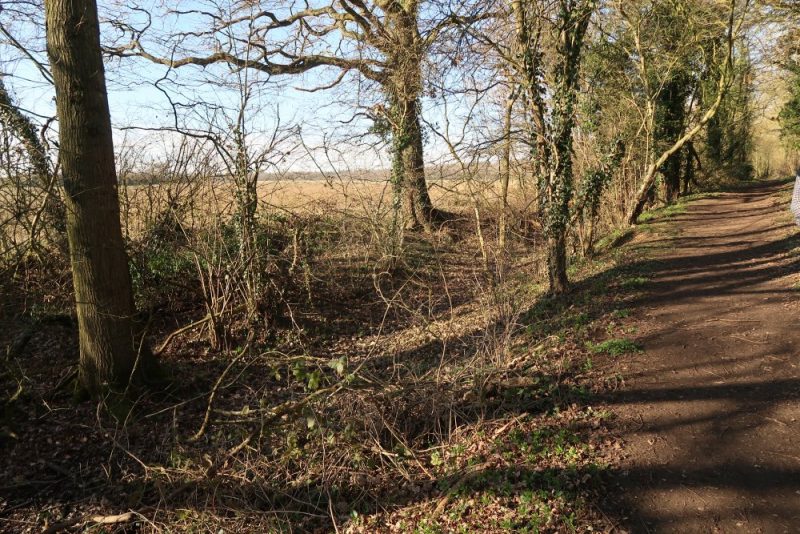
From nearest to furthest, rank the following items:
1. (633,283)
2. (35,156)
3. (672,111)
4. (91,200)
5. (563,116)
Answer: (91,200)
(35,156)
(563,116)
(633,283)
(672,111)

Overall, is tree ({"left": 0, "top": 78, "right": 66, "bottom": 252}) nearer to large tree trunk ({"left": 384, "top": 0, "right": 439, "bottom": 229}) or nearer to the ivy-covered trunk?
large tree trunk ({"left": 384, "top": 0, "right": 439, "bottom": 229})

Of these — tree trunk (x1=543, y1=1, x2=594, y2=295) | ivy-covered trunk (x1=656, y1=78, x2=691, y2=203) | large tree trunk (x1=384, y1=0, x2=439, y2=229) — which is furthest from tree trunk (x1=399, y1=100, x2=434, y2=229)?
ivy-covered trunk (x1=656, y1=78, x2=691, y2=203)

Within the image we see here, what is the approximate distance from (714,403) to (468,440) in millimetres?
2405

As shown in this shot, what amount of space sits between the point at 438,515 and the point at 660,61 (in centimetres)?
1736

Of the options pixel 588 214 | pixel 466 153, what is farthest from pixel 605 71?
pixel 466 153

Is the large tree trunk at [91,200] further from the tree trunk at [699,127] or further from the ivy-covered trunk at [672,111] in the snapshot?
the ivy-covered trunk at [672,111]

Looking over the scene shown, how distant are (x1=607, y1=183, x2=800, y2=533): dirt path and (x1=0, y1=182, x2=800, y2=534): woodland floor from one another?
0.06ft

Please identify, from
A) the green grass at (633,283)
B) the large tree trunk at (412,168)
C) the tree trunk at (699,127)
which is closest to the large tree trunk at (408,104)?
the large tree trunk at (412,168)

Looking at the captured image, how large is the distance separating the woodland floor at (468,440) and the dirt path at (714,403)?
2 cm

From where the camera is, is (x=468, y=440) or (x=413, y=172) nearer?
(x=468, y=440)

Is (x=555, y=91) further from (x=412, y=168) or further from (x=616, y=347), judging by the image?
(x=412, y=168)

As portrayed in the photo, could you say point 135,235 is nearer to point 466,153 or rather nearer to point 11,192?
point 11,192

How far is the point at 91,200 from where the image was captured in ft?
18.9

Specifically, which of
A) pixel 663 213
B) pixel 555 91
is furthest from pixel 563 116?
pixel 663 213
